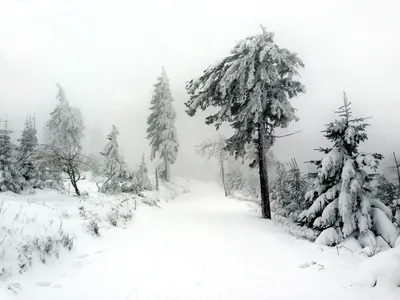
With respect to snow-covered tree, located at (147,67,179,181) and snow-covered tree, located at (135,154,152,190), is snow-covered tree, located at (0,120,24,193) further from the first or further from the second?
snow-covered tree, located at (147,67,179,181)

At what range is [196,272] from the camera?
5.29 metres

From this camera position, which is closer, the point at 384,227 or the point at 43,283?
the point at 43,283

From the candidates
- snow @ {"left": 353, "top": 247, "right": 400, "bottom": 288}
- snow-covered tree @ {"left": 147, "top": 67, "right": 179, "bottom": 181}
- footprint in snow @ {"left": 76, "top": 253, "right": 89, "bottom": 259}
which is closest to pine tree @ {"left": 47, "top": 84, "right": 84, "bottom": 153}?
snow-covered tree @ {"left": 147, "top": 67, "right": 179, "bottom": 181}

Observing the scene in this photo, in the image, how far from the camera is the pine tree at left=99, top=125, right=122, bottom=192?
2017cm

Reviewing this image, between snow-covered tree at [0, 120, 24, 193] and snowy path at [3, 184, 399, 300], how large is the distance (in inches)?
447

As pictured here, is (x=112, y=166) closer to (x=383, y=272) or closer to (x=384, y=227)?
(x=384, y=227)

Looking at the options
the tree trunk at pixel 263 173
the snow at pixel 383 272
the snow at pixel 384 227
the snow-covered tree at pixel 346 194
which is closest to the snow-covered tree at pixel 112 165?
the tree trunk at pixel 263 173

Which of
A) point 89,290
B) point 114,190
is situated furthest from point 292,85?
point 114,190

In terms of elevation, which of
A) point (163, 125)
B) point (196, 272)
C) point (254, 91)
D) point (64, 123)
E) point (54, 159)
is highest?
point (64, 123)

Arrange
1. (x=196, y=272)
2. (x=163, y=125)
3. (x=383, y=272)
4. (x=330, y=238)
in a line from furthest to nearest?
(x=163, y=125) < (x=330, y=238) < (x=196, y=272) < (x=383, y=272)

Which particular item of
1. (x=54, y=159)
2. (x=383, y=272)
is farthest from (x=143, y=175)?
(x=383, y=272)

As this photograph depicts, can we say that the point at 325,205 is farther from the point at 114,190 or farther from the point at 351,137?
the point at 114,190

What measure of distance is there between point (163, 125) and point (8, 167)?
849 inches

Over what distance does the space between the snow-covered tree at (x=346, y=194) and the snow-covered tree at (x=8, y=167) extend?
1603 centimetres
